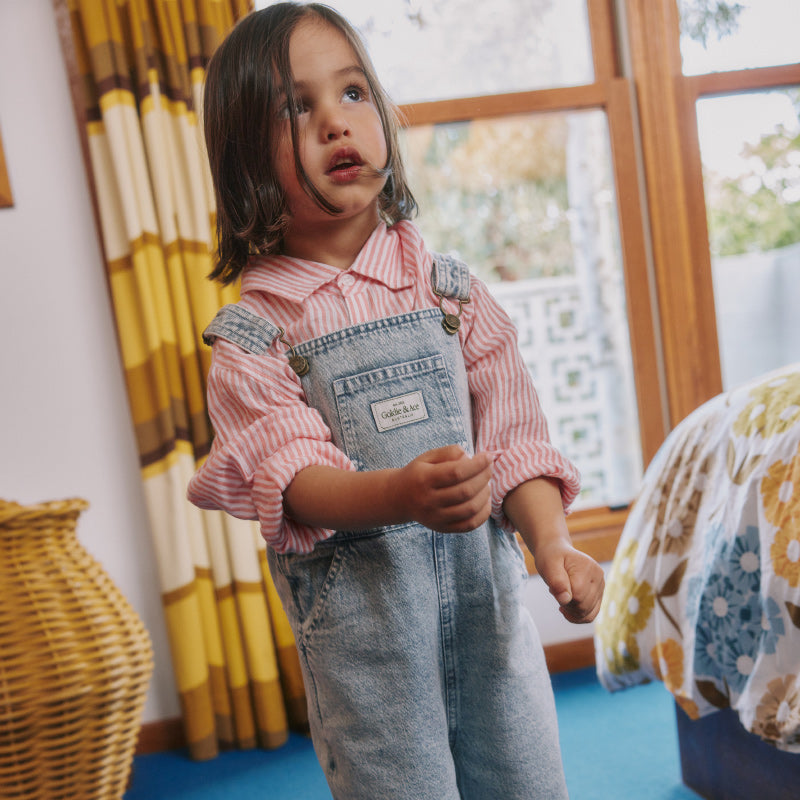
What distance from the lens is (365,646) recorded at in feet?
2.35

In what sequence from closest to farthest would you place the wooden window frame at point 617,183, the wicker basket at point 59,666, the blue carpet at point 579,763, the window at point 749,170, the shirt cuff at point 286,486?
the shirt cuff at point 286,486 → the wicker basket at point 59,666 → the blue carpet at point 579,763 → the wooden window frame at point 617,183 → the window at point 749,170

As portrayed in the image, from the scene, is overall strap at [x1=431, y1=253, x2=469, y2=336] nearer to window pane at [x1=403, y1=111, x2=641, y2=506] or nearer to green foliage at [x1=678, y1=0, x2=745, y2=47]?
window pane at [x1=403, y1=111, x2=641, y2=506]

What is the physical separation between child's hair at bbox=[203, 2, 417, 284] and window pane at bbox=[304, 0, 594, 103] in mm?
1450

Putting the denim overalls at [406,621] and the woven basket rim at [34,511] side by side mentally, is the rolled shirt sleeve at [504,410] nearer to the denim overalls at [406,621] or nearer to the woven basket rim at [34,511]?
the denim overalls at [406,621]

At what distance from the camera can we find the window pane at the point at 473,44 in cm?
221

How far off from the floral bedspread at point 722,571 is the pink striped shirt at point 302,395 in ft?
1.51

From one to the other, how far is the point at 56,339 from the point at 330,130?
148 centimetres

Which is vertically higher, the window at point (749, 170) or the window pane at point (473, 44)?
the window pane at point (473, 44)

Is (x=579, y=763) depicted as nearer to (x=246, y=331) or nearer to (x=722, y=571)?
(x=722, y=571)

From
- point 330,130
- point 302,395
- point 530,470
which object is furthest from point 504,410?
point 330,130

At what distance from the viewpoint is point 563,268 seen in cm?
234

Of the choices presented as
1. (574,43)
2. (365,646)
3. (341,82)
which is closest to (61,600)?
(365,646)

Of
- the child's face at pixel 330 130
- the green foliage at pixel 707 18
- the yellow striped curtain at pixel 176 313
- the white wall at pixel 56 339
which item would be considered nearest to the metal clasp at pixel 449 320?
the child's face at pixel 330 130

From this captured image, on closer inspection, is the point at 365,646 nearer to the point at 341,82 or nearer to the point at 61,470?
the point at 341,82
